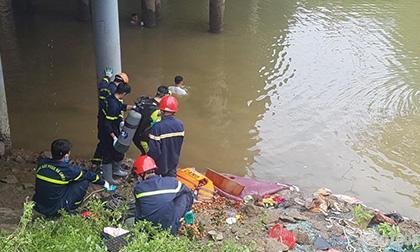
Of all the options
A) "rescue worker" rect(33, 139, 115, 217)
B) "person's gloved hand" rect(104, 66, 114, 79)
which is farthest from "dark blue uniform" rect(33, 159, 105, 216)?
"person's gloved hand" rect(104, 66, 114, 79)

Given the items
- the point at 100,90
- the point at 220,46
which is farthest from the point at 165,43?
the point at 100,90

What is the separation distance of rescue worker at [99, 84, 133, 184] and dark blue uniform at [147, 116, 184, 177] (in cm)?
90

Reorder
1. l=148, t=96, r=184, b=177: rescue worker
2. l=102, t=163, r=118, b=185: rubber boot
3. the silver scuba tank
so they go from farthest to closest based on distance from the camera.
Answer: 1. l=102, t=163, r=118, b=185: rubber boot
2. the silver scuba tank
3. l=148, t=96, r=184, b=177: rescue worker

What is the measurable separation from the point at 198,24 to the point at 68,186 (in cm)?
1150

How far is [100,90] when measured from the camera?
7.25 m

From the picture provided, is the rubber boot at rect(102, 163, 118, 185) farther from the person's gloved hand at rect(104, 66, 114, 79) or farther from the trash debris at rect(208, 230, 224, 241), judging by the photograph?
the trash debris at rect(208, 230, 224, 241)

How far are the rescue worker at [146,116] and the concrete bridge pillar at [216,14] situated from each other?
8.52 meters

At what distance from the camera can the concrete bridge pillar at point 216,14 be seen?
597 inches

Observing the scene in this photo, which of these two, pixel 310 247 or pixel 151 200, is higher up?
pixel 151 200

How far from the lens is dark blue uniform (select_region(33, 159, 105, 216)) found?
546cm

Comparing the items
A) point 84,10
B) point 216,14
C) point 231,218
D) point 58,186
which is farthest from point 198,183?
point 84,10

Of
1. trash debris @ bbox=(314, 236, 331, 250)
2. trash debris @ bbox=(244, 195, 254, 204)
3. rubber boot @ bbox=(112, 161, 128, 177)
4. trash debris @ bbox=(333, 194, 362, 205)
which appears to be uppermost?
trash debris @ bbox=(314, 236, 331, 250)

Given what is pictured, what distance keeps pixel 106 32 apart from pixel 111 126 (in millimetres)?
1943

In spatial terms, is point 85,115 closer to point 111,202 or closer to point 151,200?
point 111,202
